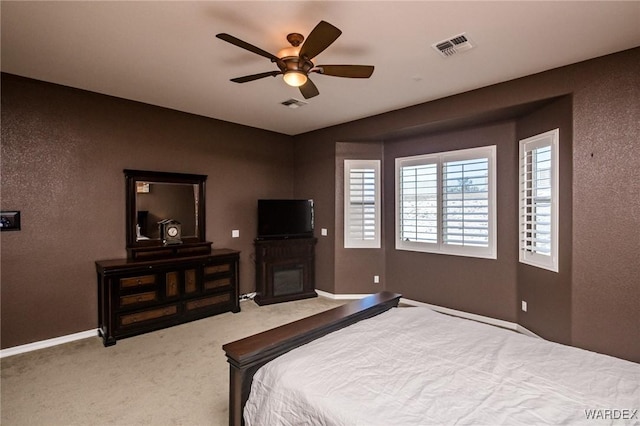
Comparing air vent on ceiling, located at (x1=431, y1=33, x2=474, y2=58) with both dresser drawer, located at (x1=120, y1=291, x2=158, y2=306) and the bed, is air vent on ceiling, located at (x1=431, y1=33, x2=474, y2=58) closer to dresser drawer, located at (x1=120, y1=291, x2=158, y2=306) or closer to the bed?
the bed

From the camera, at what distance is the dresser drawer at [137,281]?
3.60 metres

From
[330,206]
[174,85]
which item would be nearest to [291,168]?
[330,206]

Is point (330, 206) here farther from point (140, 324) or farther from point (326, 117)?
point (140, 324)

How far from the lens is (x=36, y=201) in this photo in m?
3.44

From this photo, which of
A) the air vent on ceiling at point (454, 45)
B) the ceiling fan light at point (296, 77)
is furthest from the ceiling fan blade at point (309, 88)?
the air vent on ceiling at point (454, 45)

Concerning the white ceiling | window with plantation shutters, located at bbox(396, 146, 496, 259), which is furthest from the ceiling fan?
window with plantation shutters, located at bbox(396, 146, 496, 259)

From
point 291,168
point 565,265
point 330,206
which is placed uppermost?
point 291,168

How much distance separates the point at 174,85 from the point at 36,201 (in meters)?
1.95

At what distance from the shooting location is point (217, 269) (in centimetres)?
441

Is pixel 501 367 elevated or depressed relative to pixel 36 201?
depressed

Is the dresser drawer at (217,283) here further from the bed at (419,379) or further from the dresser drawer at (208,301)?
the bed at (419,379)

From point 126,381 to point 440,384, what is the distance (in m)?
2.67

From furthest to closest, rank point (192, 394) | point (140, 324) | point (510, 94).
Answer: point (140, 324)
point (510, 94)
point (192, 394)

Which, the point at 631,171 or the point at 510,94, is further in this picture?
the point at 510,94
